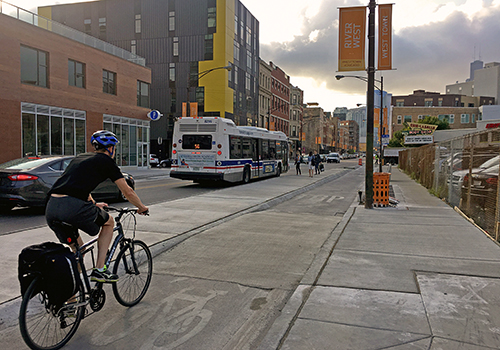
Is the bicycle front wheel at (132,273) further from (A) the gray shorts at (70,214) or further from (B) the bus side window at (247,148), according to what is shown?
(B) the bus side window at (247,148)

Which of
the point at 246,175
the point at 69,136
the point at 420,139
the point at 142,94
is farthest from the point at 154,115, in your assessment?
the point at 420,139

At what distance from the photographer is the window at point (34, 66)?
2520 centimetres

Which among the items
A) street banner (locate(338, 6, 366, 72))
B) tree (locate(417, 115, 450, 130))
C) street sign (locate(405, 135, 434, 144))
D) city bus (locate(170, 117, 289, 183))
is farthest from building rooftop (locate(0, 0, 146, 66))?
tree (locate(417, 115, 450, 130))

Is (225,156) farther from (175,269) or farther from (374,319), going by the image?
(374,319)

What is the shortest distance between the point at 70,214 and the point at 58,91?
27269mm

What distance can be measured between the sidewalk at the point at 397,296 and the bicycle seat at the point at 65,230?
2.04 meters

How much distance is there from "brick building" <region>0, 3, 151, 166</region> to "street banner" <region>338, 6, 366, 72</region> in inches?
799

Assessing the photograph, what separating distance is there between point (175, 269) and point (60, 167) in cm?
666

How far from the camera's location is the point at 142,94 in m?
38.6

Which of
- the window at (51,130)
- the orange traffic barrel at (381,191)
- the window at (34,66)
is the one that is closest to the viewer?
the orange traffic barrel at (381,191)

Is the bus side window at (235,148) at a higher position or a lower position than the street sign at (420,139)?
lower

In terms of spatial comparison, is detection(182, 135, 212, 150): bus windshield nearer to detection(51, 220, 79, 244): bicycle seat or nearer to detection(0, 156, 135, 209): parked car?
detection(0, 156, 135, 209): parked car

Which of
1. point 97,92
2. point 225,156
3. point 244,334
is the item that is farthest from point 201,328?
point 97,92

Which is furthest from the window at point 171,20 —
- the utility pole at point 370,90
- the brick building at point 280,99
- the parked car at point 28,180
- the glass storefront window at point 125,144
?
the parked car at point 28,180
